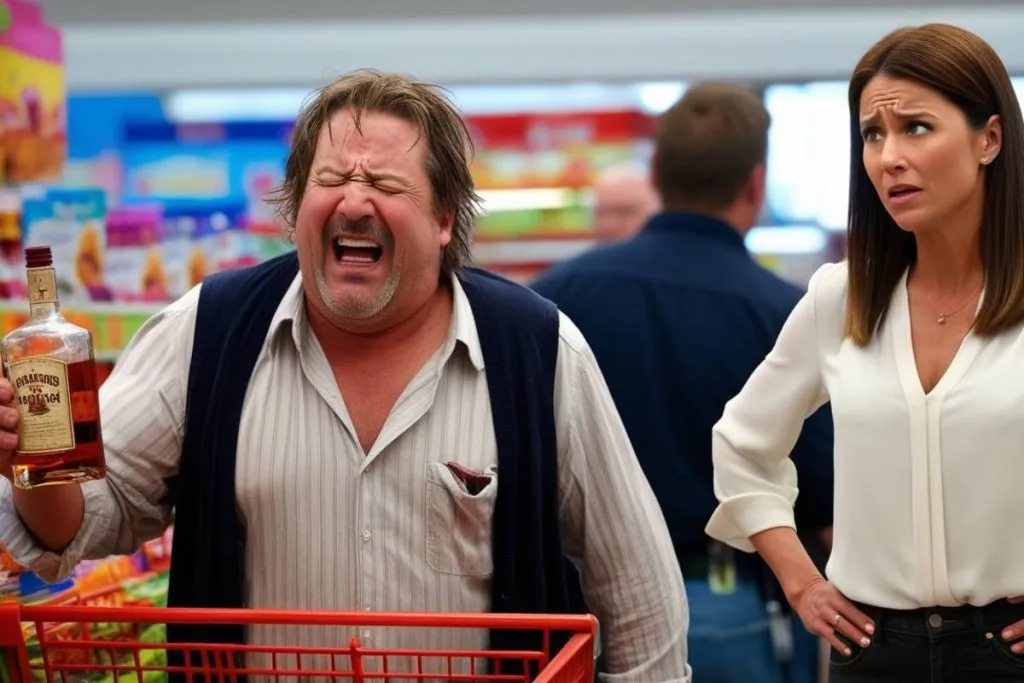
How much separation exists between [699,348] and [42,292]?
177 centimetres

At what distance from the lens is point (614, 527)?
250 cm

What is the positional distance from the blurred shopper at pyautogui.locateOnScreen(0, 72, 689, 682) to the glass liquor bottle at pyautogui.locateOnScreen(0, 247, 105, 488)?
156 millimetres

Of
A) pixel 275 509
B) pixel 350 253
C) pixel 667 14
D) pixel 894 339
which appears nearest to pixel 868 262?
pixel 894 339

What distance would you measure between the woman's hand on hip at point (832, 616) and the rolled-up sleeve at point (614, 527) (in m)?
0.21

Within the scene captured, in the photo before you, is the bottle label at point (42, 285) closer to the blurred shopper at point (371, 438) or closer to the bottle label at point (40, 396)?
the bottle label at point (40, 396)

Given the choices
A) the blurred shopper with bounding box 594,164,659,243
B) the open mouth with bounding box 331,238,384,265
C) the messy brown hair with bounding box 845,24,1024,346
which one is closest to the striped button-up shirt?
the open mouth with bounding box 331,238,384,265

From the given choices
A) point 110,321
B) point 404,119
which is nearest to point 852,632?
point 404,119

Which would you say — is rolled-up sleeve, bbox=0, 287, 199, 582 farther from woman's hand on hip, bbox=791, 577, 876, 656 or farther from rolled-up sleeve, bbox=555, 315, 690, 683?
woman's hand on hip, bbox=791, 577, 876, 656

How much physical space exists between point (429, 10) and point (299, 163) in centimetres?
477

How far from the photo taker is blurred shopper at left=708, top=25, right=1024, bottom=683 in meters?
2.23

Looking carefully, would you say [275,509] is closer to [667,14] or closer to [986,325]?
[986,325]

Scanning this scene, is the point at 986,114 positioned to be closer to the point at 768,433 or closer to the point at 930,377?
the point at 930,377

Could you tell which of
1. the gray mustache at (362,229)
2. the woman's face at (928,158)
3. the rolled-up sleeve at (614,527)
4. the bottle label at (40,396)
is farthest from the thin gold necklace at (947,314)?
the bottle label at (40,396)

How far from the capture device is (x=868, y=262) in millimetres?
2461
